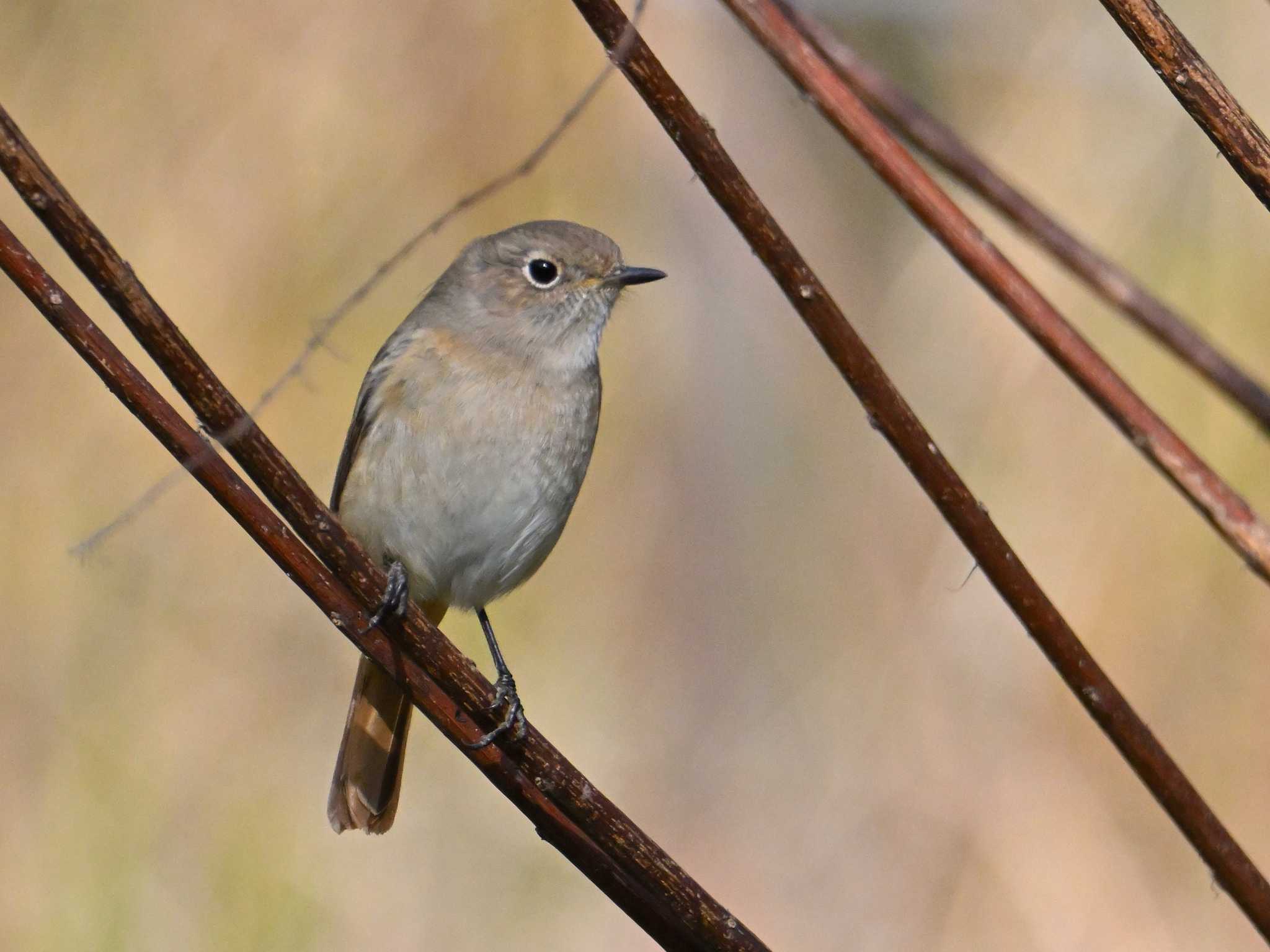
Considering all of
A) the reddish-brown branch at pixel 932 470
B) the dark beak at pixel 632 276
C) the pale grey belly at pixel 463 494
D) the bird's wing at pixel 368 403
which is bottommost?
the reddish-brown branch at pixel 932 470

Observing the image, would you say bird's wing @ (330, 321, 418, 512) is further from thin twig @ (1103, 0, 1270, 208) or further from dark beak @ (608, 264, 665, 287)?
thin twig @ (1103, 0, 1270, 208)

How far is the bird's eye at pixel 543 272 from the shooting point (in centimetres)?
394

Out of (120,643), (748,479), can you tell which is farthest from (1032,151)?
(120,643)

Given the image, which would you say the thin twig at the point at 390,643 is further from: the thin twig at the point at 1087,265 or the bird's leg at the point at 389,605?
the thin twig at the point at 1087,265

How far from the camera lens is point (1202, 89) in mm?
1542

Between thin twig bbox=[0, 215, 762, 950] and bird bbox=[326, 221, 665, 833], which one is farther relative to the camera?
bird bbox=[326, 221, 665, 833]

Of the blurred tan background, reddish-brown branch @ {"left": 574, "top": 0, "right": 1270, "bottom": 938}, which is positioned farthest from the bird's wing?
reddish-brown branch @ {"left": 574, "top": 0, "right": 1270, "bottom": 938}

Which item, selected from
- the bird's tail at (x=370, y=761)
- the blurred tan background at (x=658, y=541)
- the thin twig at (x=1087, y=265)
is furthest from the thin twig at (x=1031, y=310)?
the blurred tan background at (x=658, y=541)

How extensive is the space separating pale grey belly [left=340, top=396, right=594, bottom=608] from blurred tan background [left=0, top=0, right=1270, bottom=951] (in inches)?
60.2

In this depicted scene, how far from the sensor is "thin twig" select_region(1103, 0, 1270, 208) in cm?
153

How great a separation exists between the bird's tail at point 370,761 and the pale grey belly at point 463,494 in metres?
0.24

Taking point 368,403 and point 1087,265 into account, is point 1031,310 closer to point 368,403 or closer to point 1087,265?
point 1087,265

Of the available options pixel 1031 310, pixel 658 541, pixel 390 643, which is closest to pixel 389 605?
pixel 390 643

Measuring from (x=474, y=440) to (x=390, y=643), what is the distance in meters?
1.69
